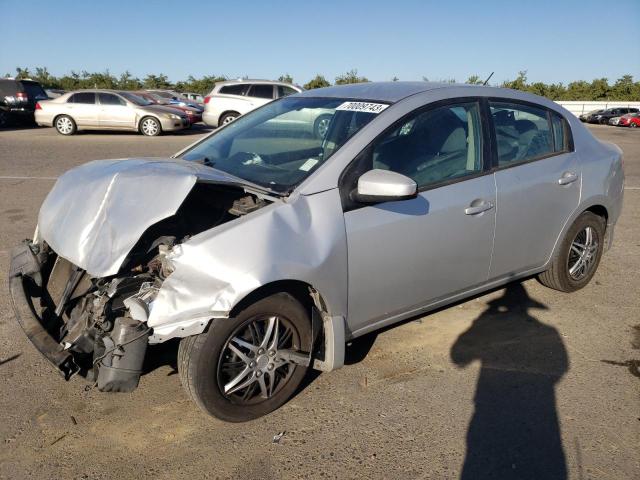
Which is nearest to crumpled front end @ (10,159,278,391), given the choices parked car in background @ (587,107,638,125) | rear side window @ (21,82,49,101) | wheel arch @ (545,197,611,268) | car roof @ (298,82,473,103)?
car roof @ (298,82,473,103)

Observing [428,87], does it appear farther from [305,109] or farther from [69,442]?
[69,442]

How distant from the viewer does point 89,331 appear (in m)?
2.77

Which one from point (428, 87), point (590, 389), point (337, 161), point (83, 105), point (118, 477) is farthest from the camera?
point (83, 105)

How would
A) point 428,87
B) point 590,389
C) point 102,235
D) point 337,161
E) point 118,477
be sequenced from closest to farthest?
point 118,477, point 102,235, point 337,161, point 590,389, point 428,87

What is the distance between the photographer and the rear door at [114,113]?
18250mm

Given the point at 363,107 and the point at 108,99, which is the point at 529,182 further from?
the point at 108,99

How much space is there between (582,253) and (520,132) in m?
1.32

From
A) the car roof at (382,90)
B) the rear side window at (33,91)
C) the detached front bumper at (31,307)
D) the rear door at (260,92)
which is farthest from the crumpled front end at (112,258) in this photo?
the rear side window at (33,91)

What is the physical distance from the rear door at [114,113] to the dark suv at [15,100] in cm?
420

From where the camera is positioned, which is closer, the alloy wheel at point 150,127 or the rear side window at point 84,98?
the rear side window at point 84,98

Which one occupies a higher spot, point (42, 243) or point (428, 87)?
point (428, 87)

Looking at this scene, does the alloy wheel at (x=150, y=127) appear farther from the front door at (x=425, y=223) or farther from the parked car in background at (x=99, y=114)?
the front door at (x=425, y=223)

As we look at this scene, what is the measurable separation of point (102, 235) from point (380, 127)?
5.44 feet

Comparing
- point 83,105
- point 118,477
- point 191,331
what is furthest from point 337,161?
point 83,105
